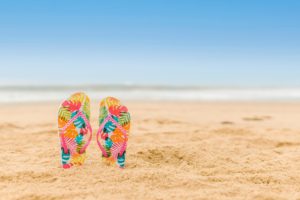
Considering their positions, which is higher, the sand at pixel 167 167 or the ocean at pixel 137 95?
the ocean at pixel 137 95

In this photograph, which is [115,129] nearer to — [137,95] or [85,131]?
[85,131]

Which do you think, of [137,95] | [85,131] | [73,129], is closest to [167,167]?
[85,131]

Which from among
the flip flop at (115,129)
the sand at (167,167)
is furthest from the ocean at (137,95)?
the flip flop at (115,129)

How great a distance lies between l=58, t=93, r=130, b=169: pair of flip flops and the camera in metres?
3.78

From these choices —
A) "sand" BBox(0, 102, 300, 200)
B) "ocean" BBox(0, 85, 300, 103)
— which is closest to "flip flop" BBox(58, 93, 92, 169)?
"sand" BBox(0, 102, 300, 200)

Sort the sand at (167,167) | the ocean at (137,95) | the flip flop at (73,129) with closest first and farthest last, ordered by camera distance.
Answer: the sand at (167,167)
the flip flop at (73,129)
the ocean at (137,95)

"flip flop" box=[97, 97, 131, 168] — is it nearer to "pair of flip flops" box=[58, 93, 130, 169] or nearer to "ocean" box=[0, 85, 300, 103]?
"pair of flip flops" box=[58, 93, 130, 169]

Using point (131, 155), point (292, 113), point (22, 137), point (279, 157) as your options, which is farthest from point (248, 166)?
point (292, 113)

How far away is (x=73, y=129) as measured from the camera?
381cm

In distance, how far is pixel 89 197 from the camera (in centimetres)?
298

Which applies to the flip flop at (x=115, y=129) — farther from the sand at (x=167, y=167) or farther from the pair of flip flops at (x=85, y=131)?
the sand at (x=167, y=167)

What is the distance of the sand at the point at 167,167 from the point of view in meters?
3.13

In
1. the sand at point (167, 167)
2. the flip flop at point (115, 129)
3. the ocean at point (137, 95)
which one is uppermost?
the flip flop at point (115, 129)

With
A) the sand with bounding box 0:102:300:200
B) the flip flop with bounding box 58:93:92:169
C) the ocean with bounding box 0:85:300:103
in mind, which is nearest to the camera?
the sand with bounding box 0:102:300:200
